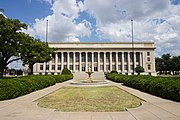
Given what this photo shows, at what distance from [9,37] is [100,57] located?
6998cm

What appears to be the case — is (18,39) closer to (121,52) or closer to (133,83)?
(133,83)

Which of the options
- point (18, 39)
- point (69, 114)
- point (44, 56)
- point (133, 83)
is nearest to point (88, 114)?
point (69, 114)

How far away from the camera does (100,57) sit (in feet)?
338

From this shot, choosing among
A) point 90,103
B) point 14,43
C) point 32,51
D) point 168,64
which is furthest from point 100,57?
point 90,103

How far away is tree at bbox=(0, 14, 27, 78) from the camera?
3469 cm

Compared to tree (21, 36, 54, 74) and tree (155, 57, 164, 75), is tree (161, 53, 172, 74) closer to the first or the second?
tree (155, 57, 164, 75)

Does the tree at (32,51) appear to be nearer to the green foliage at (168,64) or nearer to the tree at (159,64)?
the green foliage at (168,64)

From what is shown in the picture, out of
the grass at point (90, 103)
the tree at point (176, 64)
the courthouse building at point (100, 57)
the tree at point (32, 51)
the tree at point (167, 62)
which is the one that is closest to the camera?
the grass at point (90, 103)

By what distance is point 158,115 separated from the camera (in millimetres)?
8648

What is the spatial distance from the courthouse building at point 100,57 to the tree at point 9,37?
61100 millimetres

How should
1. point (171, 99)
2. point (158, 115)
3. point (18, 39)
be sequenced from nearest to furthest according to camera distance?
point (158, 115)
point (171, 99)
point (18, 39)

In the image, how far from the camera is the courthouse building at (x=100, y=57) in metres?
99.4

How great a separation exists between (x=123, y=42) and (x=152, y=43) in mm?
14032

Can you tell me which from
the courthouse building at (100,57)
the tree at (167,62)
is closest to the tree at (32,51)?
the courthouse building at (100,57)
